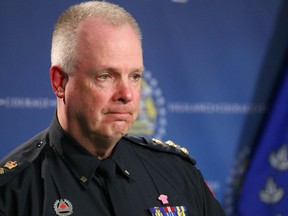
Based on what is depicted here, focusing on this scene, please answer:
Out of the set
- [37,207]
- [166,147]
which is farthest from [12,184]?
[166,147]

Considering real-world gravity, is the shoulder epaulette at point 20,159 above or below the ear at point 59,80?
below

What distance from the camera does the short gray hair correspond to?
5.05ft

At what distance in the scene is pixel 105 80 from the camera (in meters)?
1.50

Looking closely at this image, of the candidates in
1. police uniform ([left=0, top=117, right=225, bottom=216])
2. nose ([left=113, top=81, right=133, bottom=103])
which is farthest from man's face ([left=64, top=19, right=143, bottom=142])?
police uniform ([left=0, top=117, right=225, bottom=216])

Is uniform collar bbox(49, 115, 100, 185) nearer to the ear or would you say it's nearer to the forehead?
the ear

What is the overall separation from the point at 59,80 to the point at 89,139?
0.17m

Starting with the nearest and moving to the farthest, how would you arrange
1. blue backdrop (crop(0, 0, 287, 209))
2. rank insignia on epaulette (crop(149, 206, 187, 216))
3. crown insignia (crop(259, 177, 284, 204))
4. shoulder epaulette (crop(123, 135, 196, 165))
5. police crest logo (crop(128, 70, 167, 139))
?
rank insignia on epaulette (crop(149, 206, 187, 216))
shoulder epaulette (crop(123, 135, 196, 165))
blue backdrop (crop(0, 0, 287, 209))
police crest logo (crop(128, 70, 167, 139))
crown insignia (crop(259, 177, 284, 204))

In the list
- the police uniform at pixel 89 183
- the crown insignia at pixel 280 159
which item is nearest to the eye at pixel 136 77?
the police uniform at pixel 89 183

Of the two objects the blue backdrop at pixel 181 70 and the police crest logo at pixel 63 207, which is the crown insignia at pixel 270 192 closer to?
the blue backdrop at pixel 181 70

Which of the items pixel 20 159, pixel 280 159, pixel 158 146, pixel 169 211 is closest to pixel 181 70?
pixel 280 159

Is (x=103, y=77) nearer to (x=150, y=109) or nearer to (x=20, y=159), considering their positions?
(x=20, y=159)

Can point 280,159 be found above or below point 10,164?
above

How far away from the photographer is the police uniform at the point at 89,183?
148cm

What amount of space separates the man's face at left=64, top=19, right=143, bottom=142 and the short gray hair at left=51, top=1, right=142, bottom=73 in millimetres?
20
